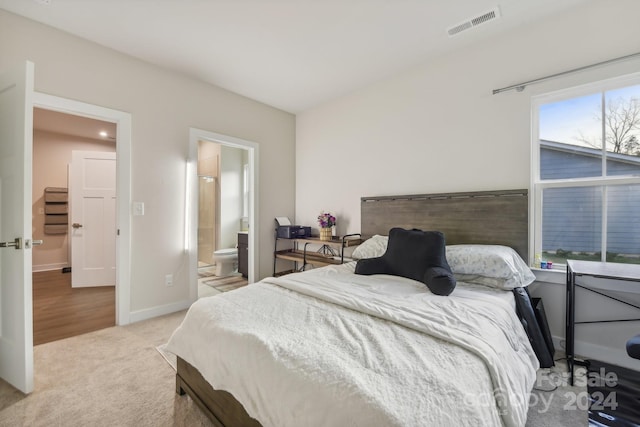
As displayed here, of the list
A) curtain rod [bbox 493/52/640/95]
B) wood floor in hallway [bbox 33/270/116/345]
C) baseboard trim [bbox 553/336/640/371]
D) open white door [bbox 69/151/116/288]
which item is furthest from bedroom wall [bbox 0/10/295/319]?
baseboard trim [bbox 553/336/640/371]

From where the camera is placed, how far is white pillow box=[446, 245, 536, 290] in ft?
6.18

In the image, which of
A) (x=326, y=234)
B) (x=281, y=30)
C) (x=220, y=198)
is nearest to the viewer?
(x=281, y=30)

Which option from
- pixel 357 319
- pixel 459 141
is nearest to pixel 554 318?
pixel 459 141

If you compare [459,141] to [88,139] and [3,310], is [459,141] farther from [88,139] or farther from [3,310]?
[88,139]

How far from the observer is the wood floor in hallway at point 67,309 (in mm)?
2557

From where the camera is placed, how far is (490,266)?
6.39ft

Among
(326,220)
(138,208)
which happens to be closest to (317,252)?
(326,220)

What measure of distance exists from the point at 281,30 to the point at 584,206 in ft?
9.51

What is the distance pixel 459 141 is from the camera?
266 cm

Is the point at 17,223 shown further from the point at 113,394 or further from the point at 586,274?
the point at 586,274

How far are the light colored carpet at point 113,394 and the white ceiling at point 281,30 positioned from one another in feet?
8.82

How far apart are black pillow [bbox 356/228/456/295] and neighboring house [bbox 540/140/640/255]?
109 centimetres

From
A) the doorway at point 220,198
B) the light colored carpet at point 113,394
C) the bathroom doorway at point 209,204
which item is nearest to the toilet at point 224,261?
the doorway at point 220,198

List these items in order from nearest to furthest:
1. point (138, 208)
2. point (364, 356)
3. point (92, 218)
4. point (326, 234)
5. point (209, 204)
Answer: point (364, 356) → point (138, 208) → point (326, 234) → point (92, 218) → point (209, 204)
